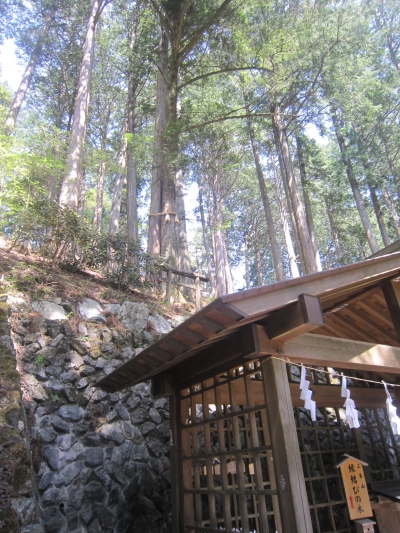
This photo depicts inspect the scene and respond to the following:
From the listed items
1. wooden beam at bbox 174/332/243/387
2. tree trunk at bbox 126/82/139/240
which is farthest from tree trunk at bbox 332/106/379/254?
wooden beam at bbox 174/332/243/387

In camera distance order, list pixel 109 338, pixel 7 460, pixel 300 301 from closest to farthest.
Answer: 1. pixel 300 301
2. pixel 7 460
3. pixel 109 338

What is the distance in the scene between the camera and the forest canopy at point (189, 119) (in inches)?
323

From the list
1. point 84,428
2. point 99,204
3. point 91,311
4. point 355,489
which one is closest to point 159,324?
point 91,311

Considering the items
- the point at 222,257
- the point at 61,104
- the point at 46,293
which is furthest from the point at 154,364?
the point at 61,104

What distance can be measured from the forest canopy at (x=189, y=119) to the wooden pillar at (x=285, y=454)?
5.12m

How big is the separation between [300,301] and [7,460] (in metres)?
2.68

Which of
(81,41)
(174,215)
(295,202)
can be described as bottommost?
(174,215)

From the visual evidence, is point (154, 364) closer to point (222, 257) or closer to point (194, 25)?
point (194, 25)

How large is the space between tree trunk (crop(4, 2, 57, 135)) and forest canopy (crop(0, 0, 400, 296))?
83 millimetres

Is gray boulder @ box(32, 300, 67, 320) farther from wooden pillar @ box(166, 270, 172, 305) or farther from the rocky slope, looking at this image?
wooden pillar @ box(166, 270, 172, 305)

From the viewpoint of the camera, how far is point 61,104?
1658cm

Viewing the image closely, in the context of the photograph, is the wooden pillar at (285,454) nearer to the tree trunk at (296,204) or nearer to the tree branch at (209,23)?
→ the tree trunk at (296,204)

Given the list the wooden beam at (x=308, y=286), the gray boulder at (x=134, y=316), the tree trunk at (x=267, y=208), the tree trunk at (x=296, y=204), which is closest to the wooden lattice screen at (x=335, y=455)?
the wooden beam at (x=308, y=286)

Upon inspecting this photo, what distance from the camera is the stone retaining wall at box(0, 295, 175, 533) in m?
4.16
